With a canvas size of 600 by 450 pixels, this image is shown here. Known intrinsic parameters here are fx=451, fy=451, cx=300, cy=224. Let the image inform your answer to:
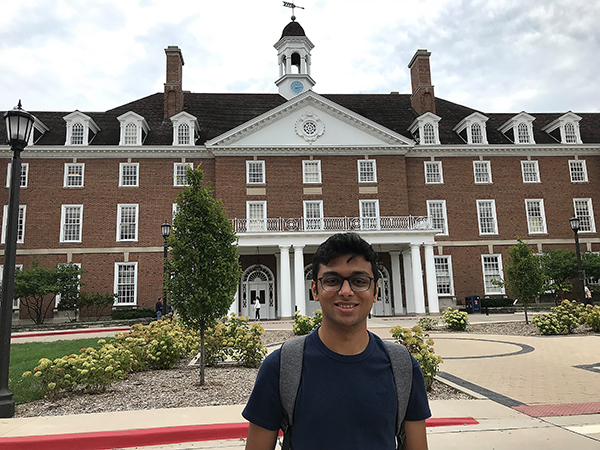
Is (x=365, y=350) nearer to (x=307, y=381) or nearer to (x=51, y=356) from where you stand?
(x=307, y=381)

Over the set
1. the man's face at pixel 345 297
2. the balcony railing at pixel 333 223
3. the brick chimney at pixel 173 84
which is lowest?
the man's face at pixel 345 297

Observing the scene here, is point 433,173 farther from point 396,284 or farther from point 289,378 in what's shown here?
point 289,378

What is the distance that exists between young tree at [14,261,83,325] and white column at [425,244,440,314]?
20601 millimetres

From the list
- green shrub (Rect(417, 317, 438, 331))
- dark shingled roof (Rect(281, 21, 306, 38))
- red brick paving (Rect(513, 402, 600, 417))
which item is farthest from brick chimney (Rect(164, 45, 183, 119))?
red brick paving (Rect(513, 402, 600, 417))

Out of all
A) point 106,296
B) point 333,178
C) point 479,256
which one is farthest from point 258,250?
point 479,256

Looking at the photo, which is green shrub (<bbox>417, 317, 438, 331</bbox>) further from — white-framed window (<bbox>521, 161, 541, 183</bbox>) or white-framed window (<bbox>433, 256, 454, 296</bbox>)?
white-framed window (<bbox>521, 161, 541, 183</bbox>)

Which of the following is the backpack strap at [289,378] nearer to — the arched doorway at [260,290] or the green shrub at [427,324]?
the green shrub at [427,324]

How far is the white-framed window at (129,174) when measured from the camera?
1166 inches

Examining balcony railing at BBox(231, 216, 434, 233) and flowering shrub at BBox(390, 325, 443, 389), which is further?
balcony railing at BBox(231, 216, 434, 233)

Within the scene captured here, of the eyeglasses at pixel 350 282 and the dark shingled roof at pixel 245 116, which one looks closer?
the eyeglasses at pixel 350 282

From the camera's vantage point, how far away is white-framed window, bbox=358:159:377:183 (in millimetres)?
30375

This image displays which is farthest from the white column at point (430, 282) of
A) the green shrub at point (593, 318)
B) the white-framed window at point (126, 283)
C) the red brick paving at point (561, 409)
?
the red brick paving at point (561, 409)

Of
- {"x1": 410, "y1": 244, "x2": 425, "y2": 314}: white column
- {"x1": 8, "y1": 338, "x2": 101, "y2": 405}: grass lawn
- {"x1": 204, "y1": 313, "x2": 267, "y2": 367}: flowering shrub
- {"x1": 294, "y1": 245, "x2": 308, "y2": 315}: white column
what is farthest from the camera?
{"x1": 410, "y1": 244, "x2": 425, "y2": 314}: white column

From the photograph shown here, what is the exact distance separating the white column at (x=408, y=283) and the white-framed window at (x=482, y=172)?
7.95m
